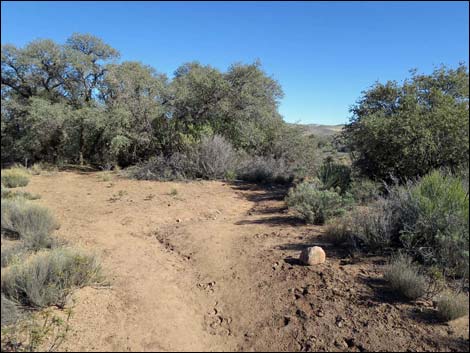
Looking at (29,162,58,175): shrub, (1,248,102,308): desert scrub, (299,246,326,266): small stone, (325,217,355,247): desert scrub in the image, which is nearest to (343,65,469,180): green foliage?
(325,217,355,247): desert scrub

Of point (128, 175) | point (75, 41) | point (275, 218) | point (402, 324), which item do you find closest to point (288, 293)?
point (402, 324)

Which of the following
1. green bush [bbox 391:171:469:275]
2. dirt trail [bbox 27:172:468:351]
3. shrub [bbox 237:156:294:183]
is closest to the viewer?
dirt trail [bbox 27:172:468:351]

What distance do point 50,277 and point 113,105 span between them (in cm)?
1230

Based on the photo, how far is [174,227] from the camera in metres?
6.83

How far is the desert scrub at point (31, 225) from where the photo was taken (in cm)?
434

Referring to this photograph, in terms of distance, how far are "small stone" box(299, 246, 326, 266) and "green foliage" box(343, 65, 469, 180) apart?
2.45m

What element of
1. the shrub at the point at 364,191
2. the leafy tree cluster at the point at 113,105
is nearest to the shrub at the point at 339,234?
the shrub at the point at 364,191

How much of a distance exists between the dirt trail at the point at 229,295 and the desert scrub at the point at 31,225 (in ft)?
1.69

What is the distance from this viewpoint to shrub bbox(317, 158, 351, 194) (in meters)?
8.66

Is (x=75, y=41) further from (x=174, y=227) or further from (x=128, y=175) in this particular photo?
(x=174, y=227)

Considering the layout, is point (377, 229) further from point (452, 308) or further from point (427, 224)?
point (452, 308)

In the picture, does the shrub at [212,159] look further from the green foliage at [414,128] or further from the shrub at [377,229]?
the shrub at [377,229]

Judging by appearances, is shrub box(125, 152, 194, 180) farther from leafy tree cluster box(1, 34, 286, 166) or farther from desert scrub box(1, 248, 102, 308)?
desert scrub box(1, 248, 102, 308)

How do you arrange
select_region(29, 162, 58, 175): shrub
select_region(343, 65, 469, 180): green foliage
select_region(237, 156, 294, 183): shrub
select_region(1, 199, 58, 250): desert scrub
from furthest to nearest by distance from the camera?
select_region(237, 156, 294, 183): shrub < select_region(29, 162, 58, 175): shrub < select_region(343, 65, 469, 180): green foliage < select_region(1, 199, 58, 250): desert scrub
